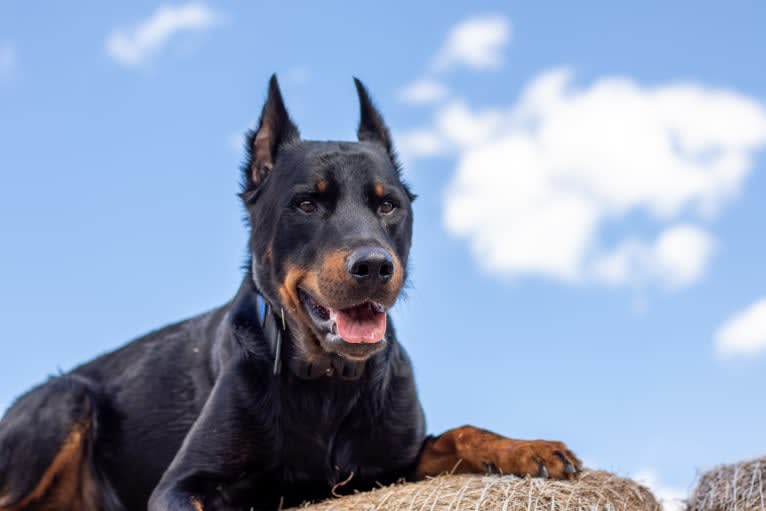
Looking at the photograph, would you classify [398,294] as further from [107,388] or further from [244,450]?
[107,388]

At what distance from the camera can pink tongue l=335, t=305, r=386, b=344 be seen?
209 inches

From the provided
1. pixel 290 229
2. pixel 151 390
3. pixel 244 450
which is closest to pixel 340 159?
pixel 290 229

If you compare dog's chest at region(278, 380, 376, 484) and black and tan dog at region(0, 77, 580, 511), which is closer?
black and tan dog at region(0, 77, 580, 511)

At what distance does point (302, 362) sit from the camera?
562 cm

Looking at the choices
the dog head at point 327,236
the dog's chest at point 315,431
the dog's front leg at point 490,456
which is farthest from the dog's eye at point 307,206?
the dog's front leg at point 490,456

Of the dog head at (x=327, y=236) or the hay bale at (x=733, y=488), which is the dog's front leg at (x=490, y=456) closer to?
the dog head at (x=327, y=236)

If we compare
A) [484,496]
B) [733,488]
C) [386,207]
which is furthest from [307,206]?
[733,488]

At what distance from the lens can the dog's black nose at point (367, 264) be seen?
16.6 feet

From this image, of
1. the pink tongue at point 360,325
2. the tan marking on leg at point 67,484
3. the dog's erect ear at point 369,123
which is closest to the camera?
the pink tongue at point 360,325

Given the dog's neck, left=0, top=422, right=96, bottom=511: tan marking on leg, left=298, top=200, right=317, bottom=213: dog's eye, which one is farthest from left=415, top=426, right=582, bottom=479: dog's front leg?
left=0, top=422, right=96, bottom=511: tan marking on leg

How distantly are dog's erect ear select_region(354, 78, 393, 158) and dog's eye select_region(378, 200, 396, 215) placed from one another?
0.85 meters

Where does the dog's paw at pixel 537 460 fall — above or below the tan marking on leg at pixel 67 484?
above

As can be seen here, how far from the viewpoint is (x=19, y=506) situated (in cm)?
631

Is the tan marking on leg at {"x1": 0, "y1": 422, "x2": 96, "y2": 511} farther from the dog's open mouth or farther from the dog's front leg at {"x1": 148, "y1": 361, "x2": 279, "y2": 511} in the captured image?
the dog's open mouth
